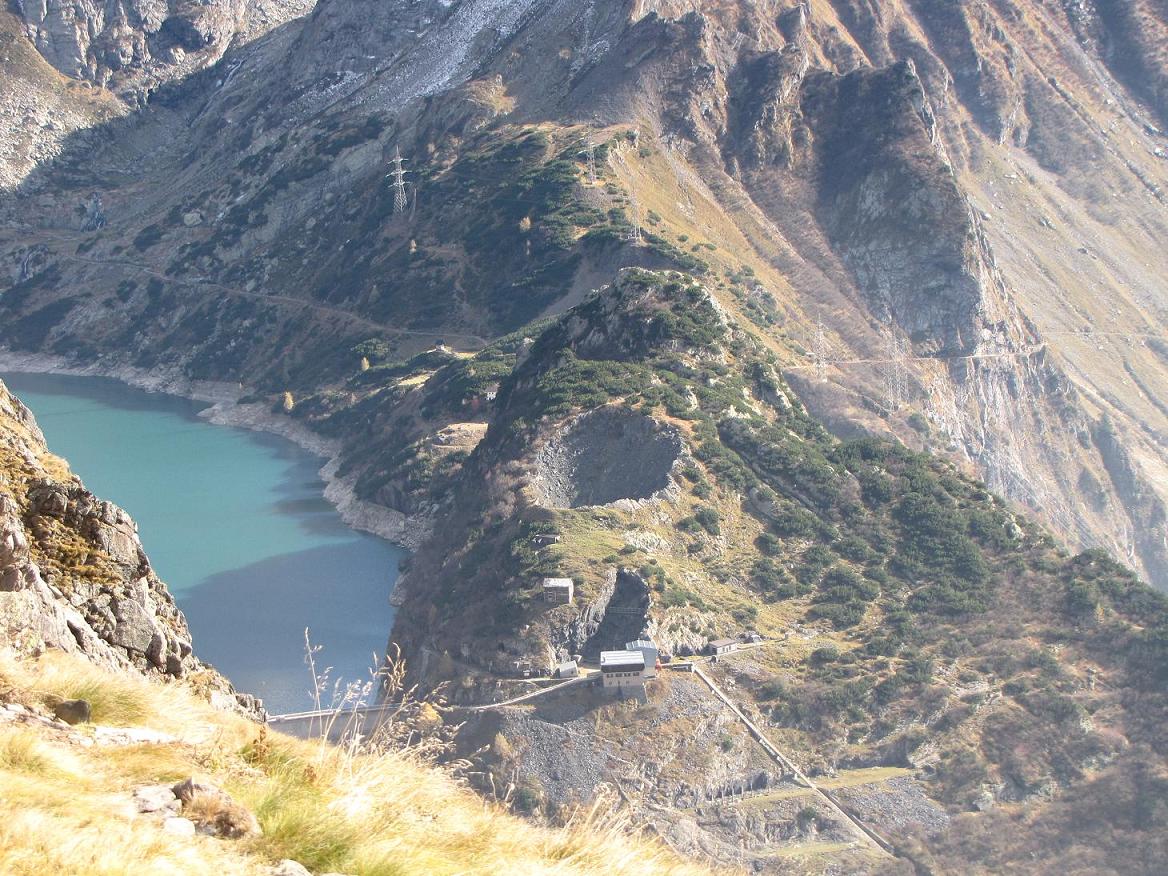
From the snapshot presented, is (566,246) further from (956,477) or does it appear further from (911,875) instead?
(911,875)

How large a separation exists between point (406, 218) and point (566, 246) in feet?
80.7

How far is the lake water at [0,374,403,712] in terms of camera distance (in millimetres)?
67250

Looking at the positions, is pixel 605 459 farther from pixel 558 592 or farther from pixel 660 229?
pixel 660 229

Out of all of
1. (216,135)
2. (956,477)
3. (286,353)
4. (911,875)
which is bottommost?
(911,875)

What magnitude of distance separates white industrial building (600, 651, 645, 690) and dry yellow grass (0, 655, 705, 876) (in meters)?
39.8

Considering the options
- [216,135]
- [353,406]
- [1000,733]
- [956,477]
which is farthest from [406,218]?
[1000,733]

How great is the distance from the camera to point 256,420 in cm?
12225

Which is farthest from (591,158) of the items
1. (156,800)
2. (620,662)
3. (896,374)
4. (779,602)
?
(156,800)

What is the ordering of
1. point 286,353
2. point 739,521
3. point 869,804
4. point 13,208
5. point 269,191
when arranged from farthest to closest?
point 13,208 → point 269,191 → point 286,353 → point 739,521 → point 869,804

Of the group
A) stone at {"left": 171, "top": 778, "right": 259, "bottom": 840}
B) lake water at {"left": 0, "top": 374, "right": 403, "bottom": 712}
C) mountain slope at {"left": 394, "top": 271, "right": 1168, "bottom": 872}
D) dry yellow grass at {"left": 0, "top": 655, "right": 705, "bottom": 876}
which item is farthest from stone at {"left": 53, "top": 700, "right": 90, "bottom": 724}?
lake water at {"left": 0, "top": 374, "right": 403, "bottom": 712}

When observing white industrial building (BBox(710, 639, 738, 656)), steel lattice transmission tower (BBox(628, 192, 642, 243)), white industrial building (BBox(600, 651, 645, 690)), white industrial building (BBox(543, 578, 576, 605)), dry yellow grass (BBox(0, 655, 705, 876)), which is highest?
steel lattice transmission tower (BBox(628, 192, 642, 243))

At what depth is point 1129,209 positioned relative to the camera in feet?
582

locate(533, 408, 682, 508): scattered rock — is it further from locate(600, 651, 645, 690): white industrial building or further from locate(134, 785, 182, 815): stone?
locate(134, 785, 182, 815): stone

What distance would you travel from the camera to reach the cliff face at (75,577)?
36.3 ft
